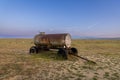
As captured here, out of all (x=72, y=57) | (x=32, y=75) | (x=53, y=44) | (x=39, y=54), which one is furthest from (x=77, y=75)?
(x=39, y=54)

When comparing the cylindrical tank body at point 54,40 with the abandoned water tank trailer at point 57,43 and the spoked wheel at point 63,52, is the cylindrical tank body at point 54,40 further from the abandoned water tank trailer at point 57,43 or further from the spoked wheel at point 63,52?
the spoked wheel at point 63,52

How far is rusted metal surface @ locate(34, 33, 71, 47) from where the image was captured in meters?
12.9

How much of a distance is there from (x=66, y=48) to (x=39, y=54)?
2.96 metres

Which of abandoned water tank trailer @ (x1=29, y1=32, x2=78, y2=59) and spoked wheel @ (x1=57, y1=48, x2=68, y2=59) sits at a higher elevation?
abandoned water tank trailer @ (x1=29, y1=32, x2=78, y2=59)

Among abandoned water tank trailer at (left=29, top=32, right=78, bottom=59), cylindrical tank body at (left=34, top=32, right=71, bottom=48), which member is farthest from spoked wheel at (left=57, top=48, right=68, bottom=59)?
cylindrical tank body at (left=34, top=32, right=71, bottom=48)

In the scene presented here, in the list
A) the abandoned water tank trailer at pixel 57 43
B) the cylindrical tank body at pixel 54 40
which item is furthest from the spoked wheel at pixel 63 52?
the cylindrical tank body at pixel 54 40

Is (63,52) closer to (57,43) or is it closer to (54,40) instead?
(57,43)

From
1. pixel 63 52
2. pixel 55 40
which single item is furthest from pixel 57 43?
pixel 63 52

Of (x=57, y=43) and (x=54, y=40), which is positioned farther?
(x=54, y=40)

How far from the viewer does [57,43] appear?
13.1m

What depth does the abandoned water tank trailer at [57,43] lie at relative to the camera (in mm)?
12805

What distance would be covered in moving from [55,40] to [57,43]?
0.35m

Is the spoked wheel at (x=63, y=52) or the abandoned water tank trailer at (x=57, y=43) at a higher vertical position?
the abandoned water tank trailer at (x=57, y=43)

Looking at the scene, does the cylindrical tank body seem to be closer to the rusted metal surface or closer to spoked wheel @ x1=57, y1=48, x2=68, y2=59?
the rusted metal surface
